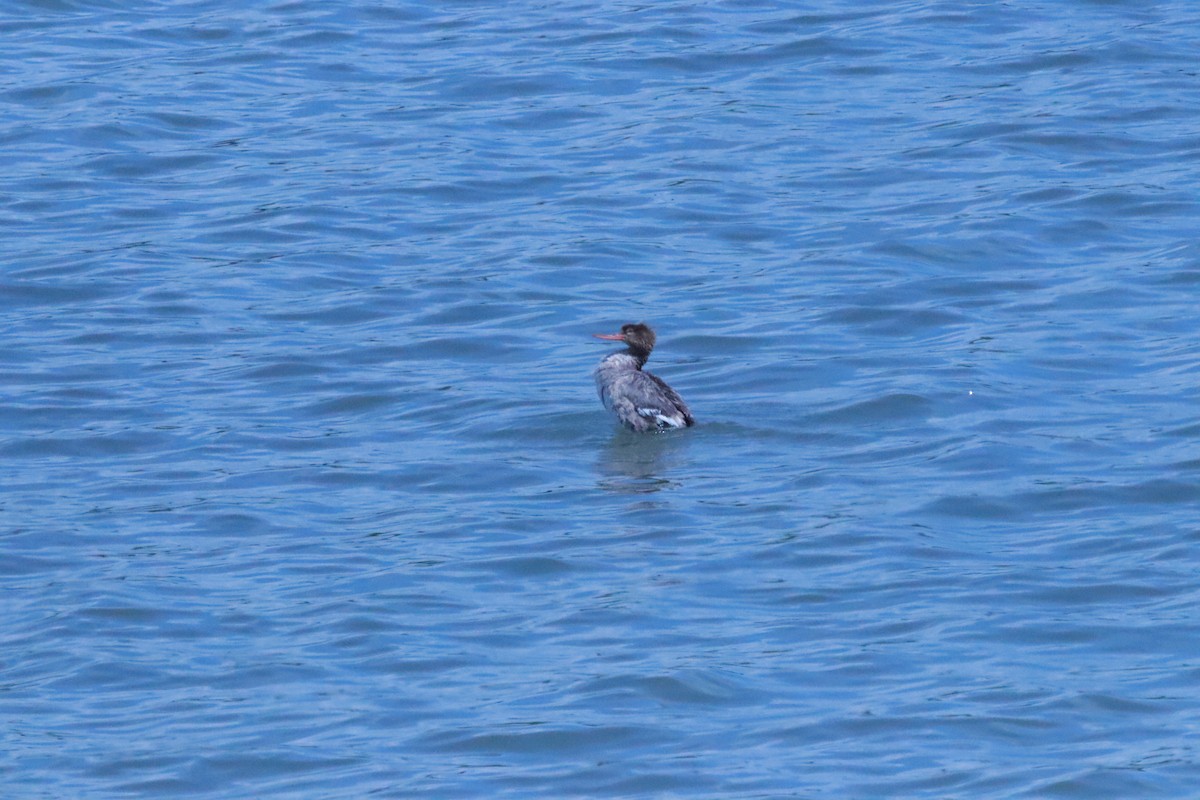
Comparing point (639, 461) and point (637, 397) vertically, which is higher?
point (637, 397)

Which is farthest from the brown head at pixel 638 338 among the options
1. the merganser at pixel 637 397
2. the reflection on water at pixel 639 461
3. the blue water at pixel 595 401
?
the reflection on water at pixel 639 461

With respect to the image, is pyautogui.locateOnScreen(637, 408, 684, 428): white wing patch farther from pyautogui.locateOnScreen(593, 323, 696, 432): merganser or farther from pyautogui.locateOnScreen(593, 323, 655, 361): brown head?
pyautogui.locateOnScreen(593, 323, 655, 361): brown head

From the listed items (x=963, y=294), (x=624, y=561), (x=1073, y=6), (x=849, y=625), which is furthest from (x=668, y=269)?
(x=1073, y=6)

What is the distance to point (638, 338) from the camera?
1505 centimetres

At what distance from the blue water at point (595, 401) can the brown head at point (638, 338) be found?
0.49 metres

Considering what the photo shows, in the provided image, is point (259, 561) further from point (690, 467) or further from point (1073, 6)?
point (1073, 6)

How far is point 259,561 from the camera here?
475 inches

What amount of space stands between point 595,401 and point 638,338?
0.52 meters

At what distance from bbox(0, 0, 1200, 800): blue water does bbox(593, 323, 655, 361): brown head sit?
1.59 ft

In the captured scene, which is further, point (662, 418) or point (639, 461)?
point (662, 418)

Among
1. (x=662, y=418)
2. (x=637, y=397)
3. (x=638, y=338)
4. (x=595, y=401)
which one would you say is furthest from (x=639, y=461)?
(x=638, y=338)

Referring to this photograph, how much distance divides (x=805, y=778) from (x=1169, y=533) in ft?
12.1

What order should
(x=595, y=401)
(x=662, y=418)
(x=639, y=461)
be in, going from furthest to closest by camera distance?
(x=595, y=401), (x=662, y=418), (x=639, y=461)

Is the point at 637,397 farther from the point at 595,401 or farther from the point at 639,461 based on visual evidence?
the point at 595,401
